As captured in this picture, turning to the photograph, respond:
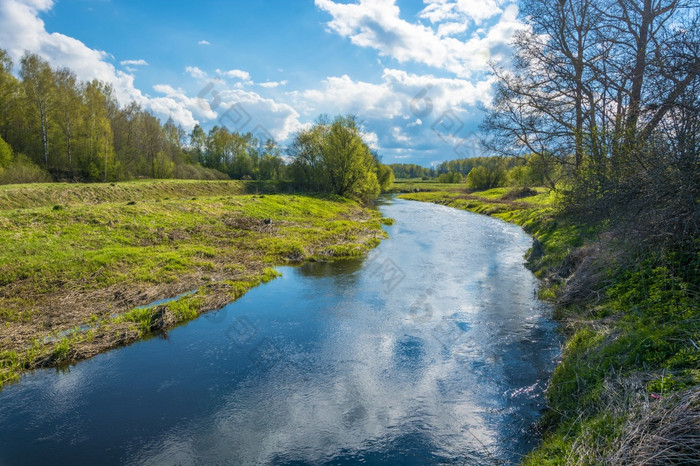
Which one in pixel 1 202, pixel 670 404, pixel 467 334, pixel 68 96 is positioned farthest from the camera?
pixel 68 96

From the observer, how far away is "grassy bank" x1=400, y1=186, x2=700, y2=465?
13.9 feet

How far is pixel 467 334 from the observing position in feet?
35.0

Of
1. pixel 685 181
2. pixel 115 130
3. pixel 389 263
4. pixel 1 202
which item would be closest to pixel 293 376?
pixel 685 181

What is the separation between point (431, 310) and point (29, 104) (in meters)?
45.6

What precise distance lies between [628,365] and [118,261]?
16.2 metres

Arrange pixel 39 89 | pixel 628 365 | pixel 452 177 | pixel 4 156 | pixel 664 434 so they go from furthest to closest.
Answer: pixel 452 177, pixel 39 89, pixel 4 156, pixel 628 365, pixel 664 434

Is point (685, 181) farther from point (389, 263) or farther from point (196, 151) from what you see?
point (196, 151)

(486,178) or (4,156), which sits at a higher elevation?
(486,178)

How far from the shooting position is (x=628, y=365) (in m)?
6.06

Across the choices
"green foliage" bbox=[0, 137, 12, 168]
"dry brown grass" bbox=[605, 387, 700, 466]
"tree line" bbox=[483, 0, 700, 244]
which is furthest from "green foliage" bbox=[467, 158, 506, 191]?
"dry brown grass" bbox=[605, 387, 700, 466]

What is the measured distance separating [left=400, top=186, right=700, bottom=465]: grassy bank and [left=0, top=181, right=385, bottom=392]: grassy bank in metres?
10.4

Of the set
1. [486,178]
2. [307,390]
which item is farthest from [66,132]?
[486,178]

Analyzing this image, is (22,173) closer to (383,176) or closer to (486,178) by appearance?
(383,176)

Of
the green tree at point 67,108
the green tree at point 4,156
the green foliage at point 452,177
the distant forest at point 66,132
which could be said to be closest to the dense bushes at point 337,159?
the distant forest at point 66,132
